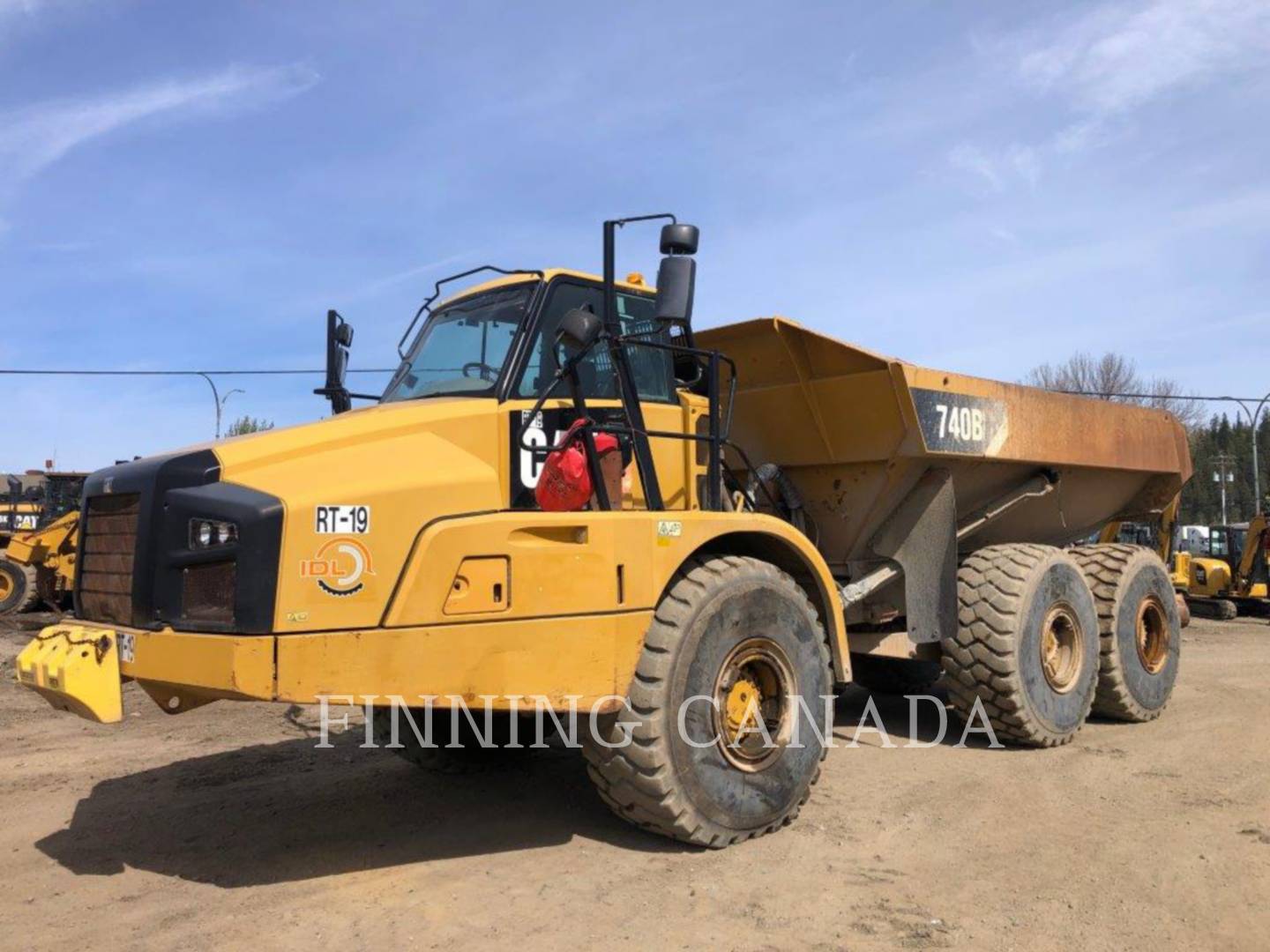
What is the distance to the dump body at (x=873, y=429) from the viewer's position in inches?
255

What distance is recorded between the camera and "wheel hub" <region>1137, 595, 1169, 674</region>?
8.36 metres

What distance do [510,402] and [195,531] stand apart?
55.8 inches

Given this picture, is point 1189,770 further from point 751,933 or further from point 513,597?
point 513,597

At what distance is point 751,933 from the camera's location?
382cm

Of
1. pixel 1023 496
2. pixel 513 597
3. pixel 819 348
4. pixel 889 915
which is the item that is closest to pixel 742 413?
pixel 819 348

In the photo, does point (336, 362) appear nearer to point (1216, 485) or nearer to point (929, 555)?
point (929, 555)

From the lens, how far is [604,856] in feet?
15.3

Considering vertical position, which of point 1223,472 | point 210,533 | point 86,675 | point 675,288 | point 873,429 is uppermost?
point 1223,472

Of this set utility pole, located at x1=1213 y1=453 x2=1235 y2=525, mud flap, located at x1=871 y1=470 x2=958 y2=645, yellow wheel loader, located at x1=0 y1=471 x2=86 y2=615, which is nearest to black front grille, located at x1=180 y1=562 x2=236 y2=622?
mud flap, located at x1=871 y1=470 x2=958 y2=645

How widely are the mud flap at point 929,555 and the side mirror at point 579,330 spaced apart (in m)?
3.21

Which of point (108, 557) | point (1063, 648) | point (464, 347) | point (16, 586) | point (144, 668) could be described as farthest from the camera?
point (16, 586)

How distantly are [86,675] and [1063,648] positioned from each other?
6.24 metres

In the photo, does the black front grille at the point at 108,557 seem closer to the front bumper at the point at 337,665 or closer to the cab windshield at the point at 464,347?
the front bumper at the point at 337,665

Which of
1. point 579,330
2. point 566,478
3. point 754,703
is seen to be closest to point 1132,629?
point 754,703
